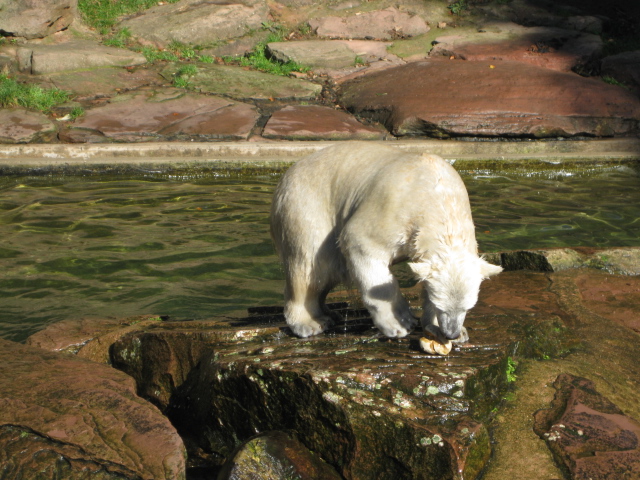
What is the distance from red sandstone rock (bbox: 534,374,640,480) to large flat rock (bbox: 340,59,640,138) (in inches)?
258

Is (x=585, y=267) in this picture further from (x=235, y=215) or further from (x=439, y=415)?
(x=235, y=215)

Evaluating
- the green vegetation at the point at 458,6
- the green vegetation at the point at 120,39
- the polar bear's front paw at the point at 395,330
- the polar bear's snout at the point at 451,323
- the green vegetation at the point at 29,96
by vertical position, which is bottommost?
the polar bear's front paw at the point at 395,330

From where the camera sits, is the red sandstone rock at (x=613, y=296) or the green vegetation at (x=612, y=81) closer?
the red sandstone rock at (x=613, y=296)

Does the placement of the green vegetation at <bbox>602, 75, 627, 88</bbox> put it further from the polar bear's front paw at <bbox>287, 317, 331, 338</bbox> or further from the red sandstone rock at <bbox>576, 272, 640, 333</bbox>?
the polar bear's front paw at <bbox>287, 317, 331, 338</bbox>

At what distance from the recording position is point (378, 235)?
3545mm

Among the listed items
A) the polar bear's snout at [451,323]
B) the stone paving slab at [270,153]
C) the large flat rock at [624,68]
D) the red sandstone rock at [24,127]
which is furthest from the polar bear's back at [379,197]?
the large flat rock at [624,68]

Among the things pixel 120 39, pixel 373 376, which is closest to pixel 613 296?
pixel 373 376

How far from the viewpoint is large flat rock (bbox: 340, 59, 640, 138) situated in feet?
30.7

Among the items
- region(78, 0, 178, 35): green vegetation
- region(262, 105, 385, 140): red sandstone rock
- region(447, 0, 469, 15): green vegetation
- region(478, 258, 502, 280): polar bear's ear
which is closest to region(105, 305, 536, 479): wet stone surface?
region(478, 258, 502, 280): polar bear's ear

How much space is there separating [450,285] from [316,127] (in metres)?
6.54

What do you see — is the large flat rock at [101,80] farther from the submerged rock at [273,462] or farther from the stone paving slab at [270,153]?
the submerged rock at [273,462]

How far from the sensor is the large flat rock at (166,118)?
9.21 metres

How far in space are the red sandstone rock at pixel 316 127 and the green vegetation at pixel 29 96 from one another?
3.28 m

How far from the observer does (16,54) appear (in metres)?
11.2
